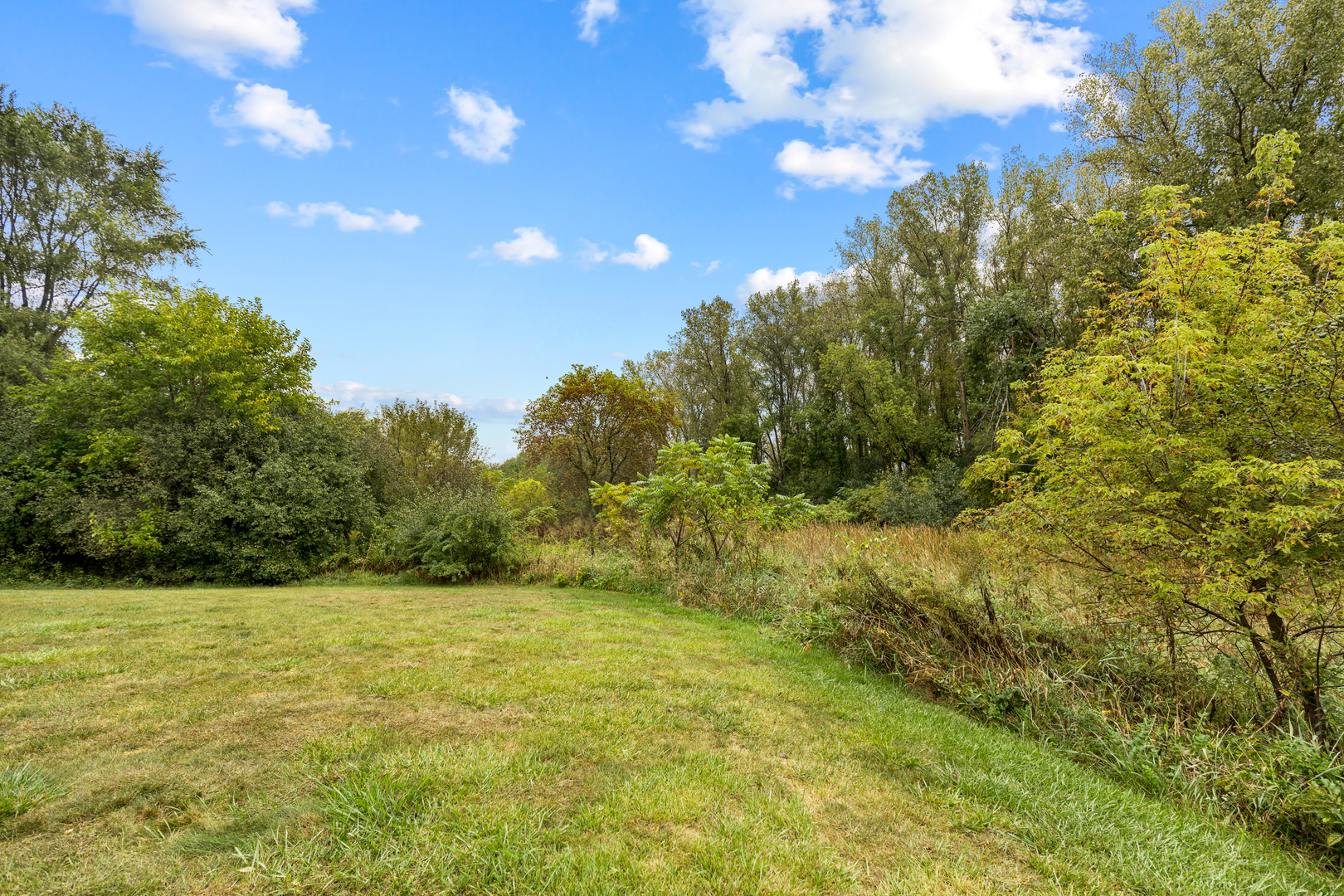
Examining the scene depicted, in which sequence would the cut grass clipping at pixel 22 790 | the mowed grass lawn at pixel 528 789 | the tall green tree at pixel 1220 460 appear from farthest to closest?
the tall green tree at pixel 1220 460
the cut grass clipping at pixel 22 790
the mowed grass lawn at pixel 528 789

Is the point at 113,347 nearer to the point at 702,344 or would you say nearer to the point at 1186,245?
the point at 1186,245

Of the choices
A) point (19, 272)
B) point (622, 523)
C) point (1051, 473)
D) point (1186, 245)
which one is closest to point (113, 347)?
point (19, 272)

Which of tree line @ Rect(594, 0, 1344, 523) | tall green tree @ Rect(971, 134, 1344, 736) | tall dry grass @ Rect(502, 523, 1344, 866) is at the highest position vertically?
tree line @ Rect(594, 0, 1344, 523)

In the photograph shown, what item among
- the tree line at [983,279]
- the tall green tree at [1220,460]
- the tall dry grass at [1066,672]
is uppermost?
the tree line at [983,279]

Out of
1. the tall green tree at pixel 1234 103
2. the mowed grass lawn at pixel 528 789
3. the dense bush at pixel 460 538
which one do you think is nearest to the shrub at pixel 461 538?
the dense bush at pixel 460 538

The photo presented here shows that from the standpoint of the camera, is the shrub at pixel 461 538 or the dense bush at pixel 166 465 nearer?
the shrub at pixel 461 538

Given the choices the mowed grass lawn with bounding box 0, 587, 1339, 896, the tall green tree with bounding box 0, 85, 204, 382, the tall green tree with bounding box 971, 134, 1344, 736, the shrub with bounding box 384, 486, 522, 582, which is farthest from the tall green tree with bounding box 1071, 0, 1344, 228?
the tall green tree with bounding box 0, 85, 204, 382

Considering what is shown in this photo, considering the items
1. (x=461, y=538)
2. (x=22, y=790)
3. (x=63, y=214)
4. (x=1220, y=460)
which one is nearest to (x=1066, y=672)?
(x=1220, y=460)

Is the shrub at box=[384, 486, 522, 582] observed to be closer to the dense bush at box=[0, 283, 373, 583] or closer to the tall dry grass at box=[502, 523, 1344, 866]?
the dense bush at box=[0, 283, 373, 583]

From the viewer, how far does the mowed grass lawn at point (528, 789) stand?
1.92m

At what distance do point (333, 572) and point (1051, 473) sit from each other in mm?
14096

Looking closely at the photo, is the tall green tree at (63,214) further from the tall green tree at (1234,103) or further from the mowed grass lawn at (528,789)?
the tall green tree at (1234,103)

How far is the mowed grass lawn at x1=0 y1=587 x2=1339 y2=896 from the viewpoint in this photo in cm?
192

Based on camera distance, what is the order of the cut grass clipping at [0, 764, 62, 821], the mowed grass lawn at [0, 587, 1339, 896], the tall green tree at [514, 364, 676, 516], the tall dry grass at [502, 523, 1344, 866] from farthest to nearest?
the tall green tree at [514, 364, 676, 516], the tall dry grass at [502, 523, 1344, 866], the cut grass clipping at [0, 764, 62, 821], the mowed grass lawn at [0, 587, 1339, 896]
